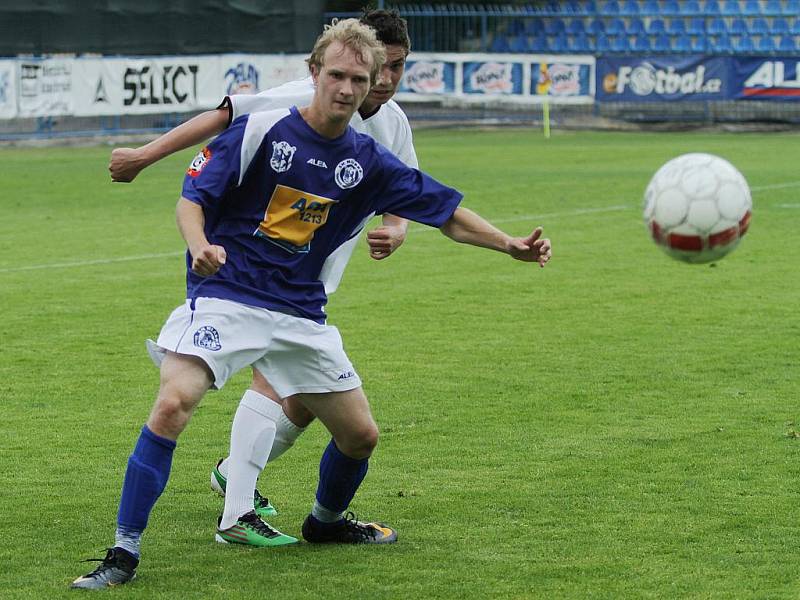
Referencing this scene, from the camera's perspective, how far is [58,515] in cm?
547

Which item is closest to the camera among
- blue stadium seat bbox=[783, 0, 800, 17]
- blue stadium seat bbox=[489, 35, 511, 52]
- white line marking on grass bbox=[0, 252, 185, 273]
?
white line marking on grass bbox=[0, 252, 185, 273]

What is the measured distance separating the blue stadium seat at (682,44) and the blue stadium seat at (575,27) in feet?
7.90

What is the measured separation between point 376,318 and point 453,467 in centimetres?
414

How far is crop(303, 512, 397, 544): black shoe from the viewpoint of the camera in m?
5.20

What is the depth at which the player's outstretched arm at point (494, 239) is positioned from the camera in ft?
16.4

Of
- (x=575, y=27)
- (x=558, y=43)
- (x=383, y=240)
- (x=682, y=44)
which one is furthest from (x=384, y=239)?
(x=682, y=44)

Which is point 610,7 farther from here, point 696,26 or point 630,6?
point 696,26

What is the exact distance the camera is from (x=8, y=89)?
24547 mm

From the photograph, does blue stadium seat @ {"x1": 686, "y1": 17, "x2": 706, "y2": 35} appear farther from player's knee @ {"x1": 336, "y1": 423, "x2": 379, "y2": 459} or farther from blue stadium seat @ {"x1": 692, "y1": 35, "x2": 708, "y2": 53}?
player's knee @ {"x1": 336, "y1": 423, "x2": 379, "y2": 459}

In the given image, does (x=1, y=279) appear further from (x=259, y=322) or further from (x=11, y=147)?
(x=11, y=147)

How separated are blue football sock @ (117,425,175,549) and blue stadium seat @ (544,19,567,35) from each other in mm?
33415

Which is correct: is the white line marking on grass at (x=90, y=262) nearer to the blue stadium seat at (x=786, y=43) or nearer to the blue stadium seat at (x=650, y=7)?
the blue stadium seat at (x=786, y=43)

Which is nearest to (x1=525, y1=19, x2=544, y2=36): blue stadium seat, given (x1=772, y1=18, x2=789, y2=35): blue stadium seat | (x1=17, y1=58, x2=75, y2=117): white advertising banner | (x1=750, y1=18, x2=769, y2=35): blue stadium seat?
(x1=750, y1=18, x2=769, y2=35): blue stadium seat

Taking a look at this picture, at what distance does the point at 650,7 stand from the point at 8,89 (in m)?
20.2
